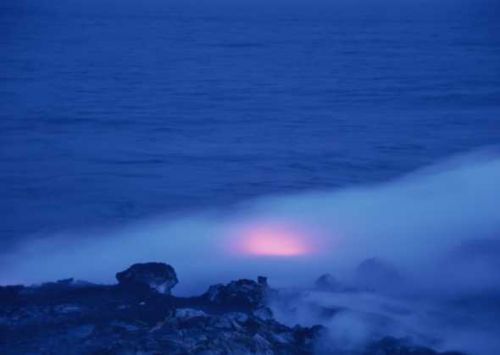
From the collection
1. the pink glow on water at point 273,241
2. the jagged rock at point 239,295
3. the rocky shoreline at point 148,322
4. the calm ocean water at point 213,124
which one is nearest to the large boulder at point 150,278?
the rocky shoreline at point 148,322

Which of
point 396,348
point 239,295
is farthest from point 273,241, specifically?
point 396,348

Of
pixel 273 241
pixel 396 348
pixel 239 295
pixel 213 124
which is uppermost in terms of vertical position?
pixel 213 124

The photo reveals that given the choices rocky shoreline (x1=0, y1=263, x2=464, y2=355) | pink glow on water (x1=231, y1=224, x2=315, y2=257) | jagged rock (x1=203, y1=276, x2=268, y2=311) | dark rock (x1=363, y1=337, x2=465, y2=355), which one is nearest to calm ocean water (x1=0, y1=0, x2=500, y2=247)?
pink glow on water (x1=231, y1=224, x2=315, y2=257)

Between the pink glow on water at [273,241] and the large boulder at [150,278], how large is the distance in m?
2.47

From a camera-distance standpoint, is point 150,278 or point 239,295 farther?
point 150,278

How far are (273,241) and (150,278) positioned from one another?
3.28m

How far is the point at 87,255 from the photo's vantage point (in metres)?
9.10

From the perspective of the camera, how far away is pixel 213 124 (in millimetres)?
20156

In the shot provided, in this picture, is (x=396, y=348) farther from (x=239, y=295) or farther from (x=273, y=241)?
(x=273, y=241)

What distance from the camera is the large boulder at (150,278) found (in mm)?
6383

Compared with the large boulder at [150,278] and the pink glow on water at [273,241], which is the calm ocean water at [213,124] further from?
the large boulder at [150,278]

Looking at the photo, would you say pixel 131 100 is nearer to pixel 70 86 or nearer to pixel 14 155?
pixel 70 86

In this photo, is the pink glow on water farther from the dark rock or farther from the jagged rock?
the dark rock

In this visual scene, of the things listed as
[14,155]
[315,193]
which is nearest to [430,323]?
[315,193]
